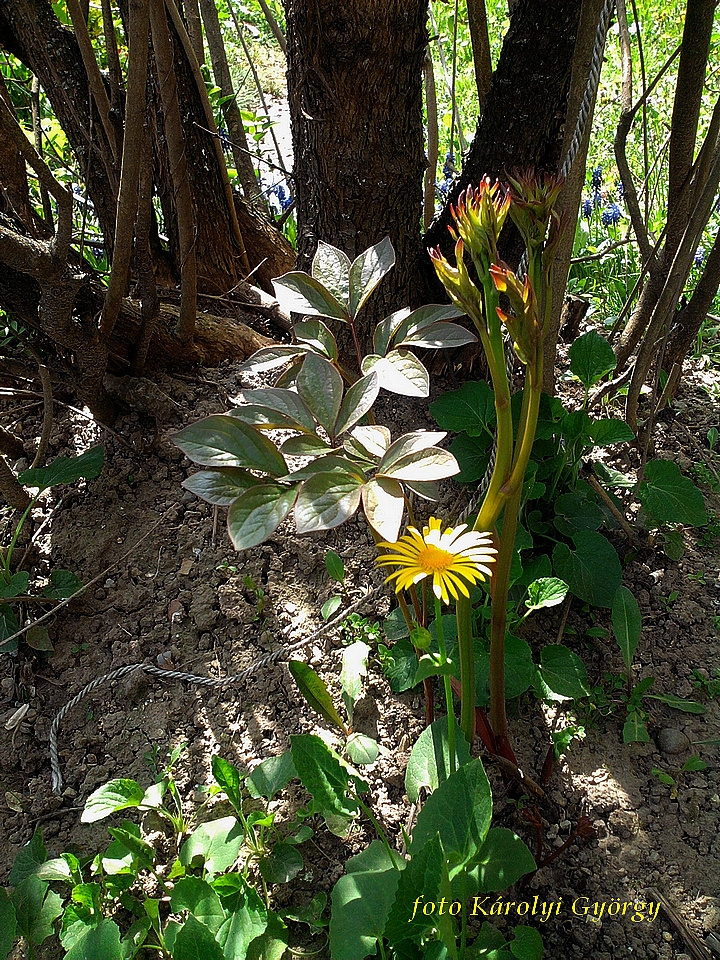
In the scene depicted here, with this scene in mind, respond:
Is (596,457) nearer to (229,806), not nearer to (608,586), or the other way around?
(608,586)

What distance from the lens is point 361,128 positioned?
159 cm

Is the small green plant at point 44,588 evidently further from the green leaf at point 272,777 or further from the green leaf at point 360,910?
the green leaf at point 360,910

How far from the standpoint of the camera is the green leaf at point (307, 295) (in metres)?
1.11

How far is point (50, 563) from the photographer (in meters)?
1.68

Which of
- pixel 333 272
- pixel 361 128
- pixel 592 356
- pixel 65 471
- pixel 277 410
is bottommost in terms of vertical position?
pixel 65 471

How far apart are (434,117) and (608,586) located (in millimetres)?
1400

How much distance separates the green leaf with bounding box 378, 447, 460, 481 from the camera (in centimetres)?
86

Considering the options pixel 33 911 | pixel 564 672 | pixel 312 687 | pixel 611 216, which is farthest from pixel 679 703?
pixel 611 216

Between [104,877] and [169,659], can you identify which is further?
[169,659]

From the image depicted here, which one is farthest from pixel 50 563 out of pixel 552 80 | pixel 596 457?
pixel 552 80

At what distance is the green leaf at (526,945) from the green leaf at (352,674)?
1.41ft

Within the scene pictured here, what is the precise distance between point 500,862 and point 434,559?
0.49 m

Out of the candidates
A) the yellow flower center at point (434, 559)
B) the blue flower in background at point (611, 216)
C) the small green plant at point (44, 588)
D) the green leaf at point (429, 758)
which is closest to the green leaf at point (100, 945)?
the green leaf at point (429, 758)

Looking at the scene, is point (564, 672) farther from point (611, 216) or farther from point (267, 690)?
point (611, 216)
